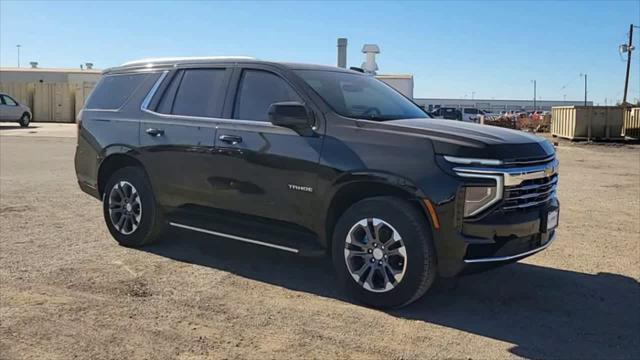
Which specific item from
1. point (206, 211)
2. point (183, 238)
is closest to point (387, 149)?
point (206, 211)

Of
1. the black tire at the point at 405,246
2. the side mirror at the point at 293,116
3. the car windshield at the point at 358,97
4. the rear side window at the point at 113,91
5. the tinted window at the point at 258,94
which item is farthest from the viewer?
the rear side window at the point at 113,91

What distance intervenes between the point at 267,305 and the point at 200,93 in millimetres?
2329

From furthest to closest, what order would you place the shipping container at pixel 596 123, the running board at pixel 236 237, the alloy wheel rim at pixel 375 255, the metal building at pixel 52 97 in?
the metal building at pixel 52 97
the shipping container at pixel 596 123
the running board at pixel 236 237
the alloy wheel rim at pixel 375 255

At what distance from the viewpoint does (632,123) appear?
1148 inches

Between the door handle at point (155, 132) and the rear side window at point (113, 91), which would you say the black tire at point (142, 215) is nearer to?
the door handle at point (155, 132)

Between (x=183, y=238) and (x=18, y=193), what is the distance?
14.2 feet

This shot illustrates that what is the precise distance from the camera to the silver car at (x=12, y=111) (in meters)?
33.2

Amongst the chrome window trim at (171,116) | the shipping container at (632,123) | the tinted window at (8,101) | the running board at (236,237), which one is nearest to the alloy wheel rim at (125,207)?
the running board at (236,237)

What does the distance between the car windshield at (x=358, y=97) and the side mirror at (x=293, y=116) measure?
0.26 metres

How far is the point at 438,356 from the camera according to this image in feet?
12.6

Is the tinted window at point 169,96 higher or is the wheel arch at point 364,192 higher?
the tinted window at point 169,96

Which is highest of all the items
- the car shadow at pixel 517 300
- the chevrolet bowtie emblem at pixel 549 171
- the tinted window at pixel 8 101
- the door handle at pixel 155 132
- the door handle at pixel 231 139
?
the tinted window at pixel 8 101

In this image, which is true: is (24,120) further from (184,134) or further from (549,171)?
(549,171)

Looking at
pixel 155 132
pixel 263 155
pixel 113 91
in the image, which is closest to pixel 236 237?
pixel 263 155
